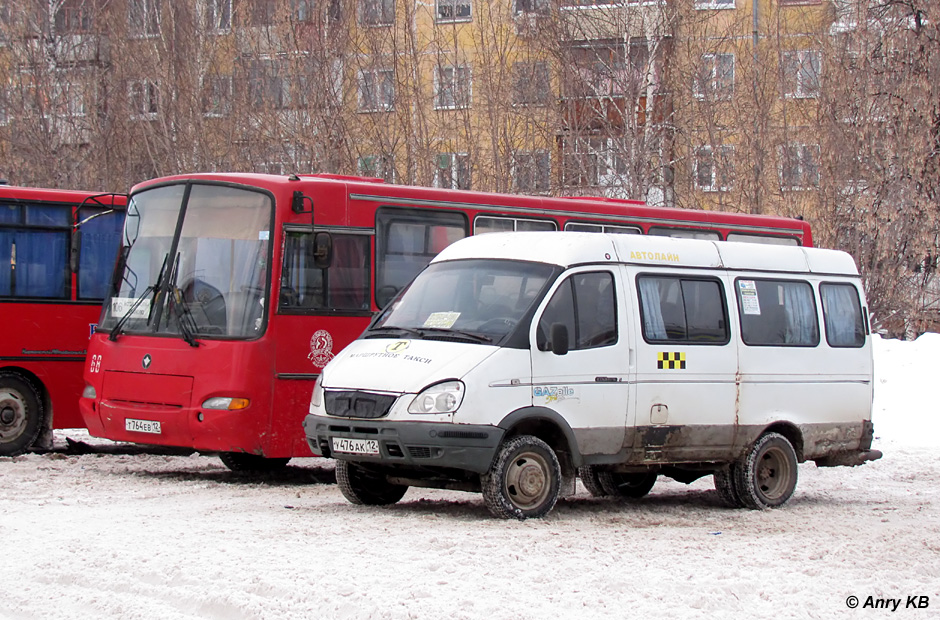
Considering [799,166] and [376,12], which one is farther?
[376,12]

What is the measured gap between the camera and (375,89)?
112ft

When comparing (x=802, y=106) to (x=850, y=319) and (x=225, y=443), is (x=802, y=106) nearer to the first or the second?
(x=850, y=319)

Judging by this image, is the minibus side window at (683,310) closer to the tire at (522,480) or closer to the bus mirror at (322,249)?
the tire at (522,480)

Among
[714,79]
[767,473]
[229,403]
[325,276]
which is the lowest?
[767,473]

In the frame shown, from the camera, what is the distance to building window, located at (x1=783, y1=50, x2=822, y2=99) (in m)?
32.7

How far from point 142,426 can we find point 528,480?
183 inches

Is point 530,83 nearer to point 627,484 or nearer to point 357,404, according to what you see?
point 627,484

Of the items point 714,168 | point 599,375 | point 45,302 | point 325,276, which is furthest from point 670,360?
point 714,168

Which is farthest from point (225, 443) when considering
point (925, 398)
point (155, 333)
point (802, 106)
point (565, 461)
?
point (802, 106)

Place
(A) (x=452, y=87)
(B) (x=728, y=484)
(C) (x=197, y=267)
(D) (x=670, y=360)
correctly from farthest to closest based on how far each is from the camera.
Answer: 1. (A) (x=452, y=87)
2. (C) (x=197, y=267)
3. (B) (x=728, y=484)
4. (D) (x=670, y=360)

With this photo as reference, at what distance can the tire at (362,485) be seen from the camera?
1107 centimetres

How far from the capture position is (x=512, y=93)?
33.7m

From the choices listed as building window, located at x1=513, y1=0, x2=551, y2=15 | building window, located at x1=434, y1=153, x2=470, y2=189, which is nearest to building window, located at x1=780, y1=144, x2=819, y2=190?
building window, located at x1=513, y1=0, x2=551, y2=15

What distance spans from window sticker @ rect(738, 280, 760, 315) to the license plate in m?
3.84
